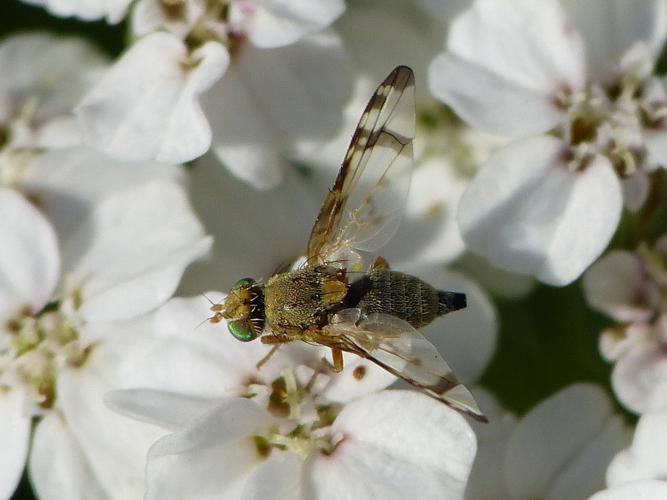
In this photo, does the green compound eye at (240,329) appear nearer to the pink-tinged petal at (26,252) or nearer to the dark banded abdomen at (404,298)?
the dark banded abdomen at (404,298)

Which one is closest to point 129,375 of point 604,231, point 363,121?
point 363,121

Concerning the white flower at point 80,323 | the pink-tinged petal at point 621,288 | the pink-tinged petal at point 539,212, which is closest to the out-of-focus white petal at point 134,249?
the white flower at point 80,323

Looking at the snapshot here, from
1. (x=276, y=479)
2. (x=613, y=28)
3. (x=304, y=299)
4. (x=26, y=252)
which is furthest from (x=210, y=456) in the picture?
(x=613, y=28)

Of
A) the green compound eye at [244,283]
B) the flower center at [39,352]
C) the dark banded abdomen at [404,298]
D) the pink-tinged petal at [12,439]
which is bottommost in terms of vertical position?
the pink-tinged petal at [12,439]

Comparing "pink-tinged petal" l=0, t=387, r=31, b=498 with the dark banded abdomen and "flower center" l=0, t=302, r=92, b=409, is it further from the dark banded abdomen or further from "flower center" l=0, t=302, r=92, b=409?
the dark banded abdomen

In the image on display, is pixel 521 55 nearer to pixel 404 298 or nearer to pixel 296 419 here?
pixel 404 298

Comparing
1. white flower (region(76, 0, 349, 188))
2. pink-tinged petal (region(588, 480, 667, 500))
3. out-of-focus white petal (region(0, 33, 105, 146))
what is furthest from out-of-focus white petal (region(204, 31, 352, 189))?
pink-tinged petal (region(588, 480, 667, 500))
